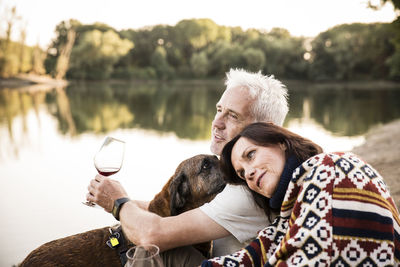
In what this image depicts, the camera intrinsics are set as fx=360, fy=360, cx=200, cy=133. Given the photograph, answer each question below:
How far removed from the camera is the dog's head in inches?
131

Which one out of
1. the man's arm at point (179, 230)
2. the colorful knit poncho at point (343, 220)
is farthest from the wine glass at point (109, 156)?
the colorful knit poncho at point (343, 220)

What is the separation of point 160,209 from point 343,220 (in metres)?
2.12

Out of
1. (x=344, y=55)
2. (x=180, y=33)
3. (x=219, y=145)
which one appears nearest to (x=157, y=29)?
(x=180, y=33)

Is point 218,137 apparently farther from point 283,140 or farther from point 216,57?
point 216,57

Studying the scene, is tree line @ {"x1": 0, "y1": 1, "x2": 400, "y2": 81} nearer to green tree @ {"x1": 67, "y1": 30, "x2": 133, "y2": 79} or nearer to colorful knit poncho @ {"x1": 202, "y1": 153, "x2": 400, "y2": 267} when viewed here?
green tree @ {"x1": 67, "y1": 30, "x2": 133, "y2": 79}

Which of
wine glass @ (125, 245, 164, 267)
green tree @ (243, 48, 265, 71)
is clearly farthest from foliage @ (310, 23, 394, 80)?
wine glass @ (125, 245, 164, 267)

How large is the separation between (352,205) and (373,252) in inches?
9.2

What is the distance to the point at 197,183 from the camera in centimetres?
334

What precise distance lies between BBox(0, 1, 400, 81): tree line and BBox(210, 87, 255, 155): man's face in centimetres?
6306

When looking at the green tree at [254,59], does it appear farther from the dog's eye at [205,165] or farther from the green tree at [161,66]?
the dog's eye at [205,165]

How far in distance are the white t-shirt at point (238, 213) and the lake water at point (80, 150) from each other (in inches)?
194

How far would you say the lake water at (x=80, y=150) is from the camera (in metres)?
7.64

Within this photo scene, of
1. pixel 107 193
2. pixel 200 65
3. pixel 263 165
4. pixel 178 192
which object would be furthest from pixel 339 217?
pixel 200 65

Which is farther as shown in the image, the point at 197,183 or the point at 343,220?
the point at 197,183
